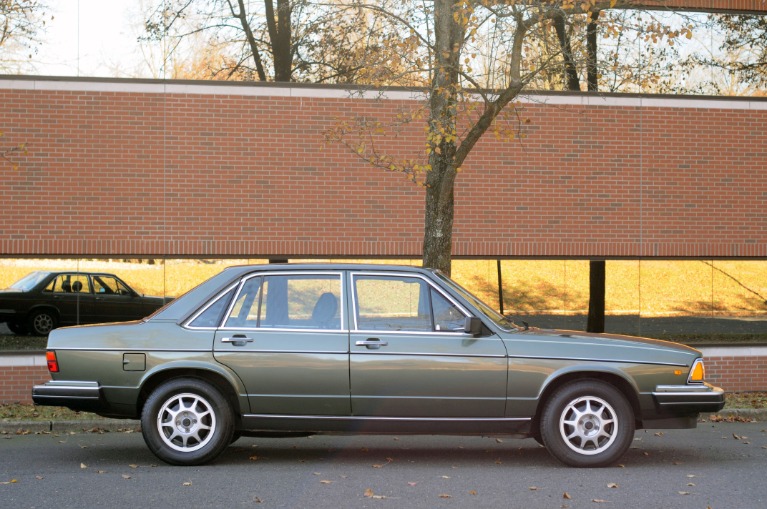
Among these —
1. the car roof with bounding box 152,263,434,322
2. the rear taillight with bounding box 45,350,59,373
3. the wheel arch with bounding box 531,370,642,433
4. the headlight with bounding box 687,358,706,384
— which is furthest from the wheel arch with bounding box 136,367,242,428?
the headlight with bounding box 687,358,706,384

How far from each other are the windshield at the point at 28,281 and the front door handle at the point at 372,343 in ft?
22.3

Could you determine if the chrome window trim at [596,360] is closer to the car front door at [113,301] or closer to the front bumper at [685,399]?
the front bumper at [685,399]

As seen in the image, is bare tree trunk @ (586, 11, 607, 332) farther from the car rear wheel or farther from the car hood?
the car rear wheel

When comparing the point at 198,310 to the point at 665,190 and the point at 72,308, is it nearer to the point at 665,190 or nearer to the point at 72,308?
the point at 72,308

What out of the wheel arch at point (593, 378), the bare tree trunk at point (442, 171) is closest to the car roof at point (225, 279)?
the wheel arch at point (593, 378)

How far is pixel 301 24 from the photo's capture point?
14.1 metres

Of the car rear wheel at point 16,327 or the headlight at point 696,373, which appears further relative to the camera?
the car rear wheel at point 16,327

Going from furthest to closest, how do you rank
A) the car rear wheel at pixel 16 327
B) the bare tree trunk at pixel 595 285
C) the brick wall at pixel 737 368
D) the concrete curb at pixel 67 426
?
1. the brick wall at pixel 737 368
2. the bare tree trunk at pixel 595 285
3. the car rear wheel at pixel 16 327
4. the concrete curb at pixel 67 426

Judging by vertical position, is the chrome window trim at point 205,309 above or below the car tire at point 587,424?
above

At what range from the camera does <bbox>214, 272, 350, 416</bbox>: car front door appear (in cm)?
825

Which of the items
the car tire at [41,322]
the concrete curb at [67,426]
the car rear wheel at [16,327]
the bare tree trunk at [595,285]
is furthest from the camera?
the bare tree trunk at [595,285]

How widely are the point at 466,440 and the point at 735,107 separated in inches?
293

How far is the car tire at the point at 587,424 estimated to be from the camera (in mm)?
8219

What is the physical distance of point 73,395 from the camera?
27.2 ft
